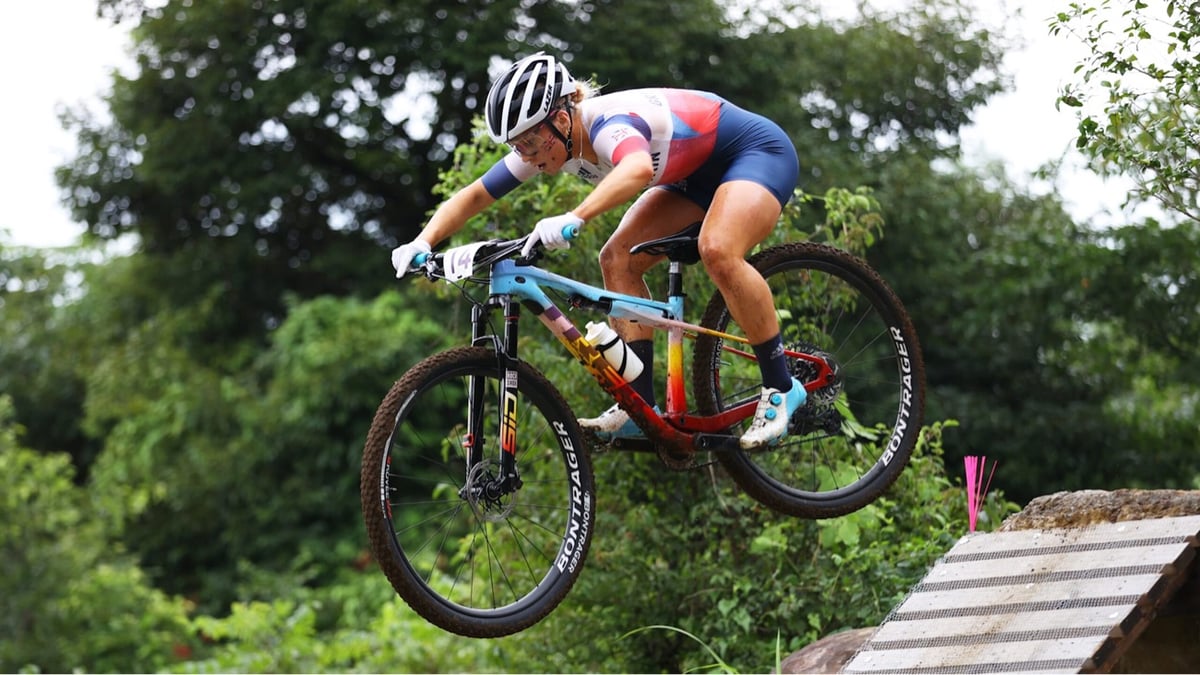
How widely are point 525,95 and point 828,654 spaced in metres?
2.66

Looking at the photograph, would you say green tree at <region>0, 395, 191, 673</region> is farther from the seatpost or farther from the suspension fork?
the suspension fork

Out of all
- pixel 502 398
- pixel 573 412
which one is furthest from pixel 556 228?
pixel 573 412

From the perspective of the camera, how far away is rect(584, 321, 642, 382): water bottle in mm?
4996

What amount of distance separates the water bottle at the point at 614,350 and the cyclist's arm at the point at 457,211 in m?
0.58

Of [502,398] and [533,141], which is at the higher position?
[533,141]

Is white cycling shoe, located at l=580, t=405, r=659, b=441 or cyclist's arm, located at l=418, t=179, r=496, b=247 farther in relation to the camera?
white cycling shoe, located at l=580, t=405, r=659, b=441

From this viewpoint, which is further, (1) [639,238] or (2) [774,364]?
(1) [639,238]

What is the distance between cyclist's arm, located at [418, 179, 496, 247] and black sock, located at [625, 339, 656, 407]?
2.37 feet

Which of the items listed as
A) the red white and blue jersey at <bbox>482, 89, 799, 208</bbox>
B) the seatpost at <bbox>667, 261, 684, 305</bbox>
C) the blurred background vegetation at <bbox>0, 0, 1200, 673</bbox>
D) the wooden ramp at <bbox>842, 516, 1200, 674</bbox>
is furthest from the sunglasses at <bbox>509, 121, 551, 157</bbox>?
the blurred background vegetation at <bbox>0, 0, 1200, 673</bbox>

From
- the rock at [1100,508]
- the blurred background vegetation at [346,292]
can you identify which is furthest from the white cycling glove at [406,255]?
the blurred background vegetation at [346,292]

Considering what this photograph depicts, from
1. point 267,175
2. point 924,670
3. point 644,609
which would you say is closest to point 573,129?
point 924,670

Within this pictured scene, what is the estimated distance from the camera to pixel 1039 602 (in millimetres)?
4844

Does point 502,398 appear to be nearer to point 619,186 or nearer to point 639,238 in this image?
point 619,186

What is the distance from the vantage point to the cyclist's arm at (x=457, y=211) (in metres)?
4.96
